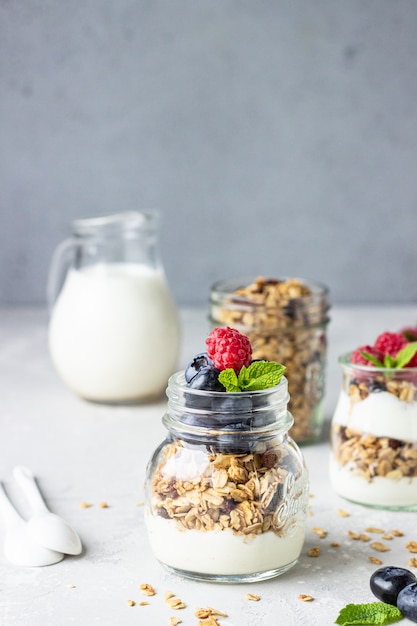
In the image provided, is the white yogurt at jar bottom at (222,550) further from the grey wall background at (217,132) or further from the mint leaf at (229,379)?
the grey wall background at (217,132)

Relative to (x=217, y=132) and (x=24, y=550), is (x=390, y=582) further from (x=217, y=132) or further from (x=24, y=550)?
(x=217, y=132)

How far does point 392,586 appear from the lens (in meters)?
0.95

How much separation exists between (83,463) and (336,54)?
161 centimetres

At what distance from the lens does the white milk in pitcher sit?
166 centimetres

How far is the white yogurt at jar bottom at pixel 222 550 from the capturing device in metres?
0.98

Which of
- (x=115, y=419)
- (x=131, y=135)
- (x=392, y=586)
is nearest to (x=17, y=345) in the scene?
(x=115, y=419)

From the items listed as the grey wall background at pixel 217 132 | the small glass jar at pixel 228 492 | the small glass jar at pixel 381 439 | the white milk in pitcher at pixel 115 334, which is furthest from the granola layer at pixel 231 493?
the grey wall background at pixel 217 132

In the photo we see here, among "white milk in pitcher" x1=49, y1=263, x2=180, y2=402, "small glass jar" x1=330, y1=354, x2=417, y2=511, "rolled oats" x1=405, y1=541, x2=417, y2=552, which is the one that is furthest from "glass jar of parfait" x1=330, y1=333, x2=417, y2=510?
"white milk in pitcher" x1=49, y1=263, x2=180, y2=402

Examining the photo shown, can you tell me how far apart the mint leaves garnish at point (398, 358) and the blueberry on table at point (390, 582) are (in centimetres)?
33

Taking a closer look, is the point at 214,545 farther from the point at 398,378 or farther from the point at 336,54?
the point at 336,54

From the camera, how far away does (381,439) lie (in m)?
1.21

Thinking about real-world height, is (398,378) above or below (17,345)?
above

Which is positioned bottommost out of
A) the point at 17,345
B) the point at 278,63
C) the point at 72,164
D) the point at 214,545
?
the point at 17,345

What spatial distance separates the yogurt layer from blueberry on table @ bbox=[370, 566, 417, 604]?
0.26m
